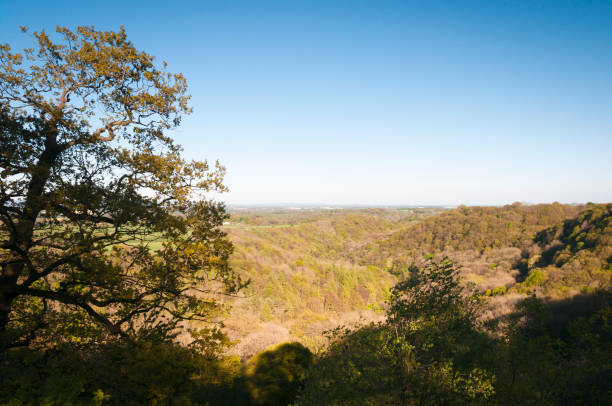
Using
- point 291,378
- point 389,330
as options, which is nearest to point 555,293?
point 389,330

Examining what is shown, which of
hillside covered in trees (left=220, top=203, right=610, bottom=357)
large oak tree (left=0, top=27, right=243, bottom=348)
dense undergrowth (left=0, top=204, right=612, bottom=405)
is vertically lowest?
hillside covered in trees (left=220, top=203, right=610, bottom=357)

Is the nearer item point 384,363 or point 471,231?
point 384,363

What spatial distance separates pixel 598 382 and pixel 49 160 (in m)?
19.9

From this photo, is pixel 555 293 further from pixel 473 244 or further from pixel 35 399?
pixel 473 244

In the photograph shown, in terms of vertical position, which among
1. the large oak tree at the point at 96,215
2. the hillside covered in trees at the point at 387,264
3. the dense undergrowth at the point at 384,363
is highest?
the large oak tree at the point at 96,215

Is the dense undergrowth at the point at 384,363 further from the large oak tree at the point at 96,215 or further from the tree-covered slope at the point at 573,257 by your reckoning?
the tree-covered slope at the point at 573,257

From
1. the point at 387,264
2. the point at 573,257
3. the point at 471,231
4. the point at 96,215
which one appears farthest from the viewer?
the point at 471,231

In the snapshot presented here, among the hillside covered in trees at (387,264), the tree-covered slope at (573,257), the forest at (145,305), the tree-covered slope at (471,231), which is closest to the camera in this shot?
the forest at (145,305)

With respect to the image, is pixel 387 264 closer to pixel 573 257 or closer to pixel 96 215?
pixel 573 257

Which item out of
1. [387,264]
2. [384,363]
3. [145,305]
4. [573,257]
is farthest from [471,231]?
[145,305]

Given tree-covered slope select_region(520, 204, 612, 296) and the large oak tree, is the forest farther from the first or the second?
tree-covered slope select_region(520, 204, 612, 296)

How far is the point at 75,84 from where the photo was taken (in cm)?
679

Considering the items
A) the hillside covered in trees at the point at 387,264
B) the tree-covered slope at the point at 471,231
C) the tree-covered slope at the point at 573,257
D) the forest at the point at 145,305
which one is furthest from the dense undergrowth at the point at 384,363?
the tree-covered slope at the point at 471,231

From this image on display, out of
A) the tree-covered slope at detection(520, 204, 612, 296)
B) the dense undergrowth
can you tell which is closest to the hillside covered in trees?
the tree-covered slope at detection(520, 204, 612, 296)
